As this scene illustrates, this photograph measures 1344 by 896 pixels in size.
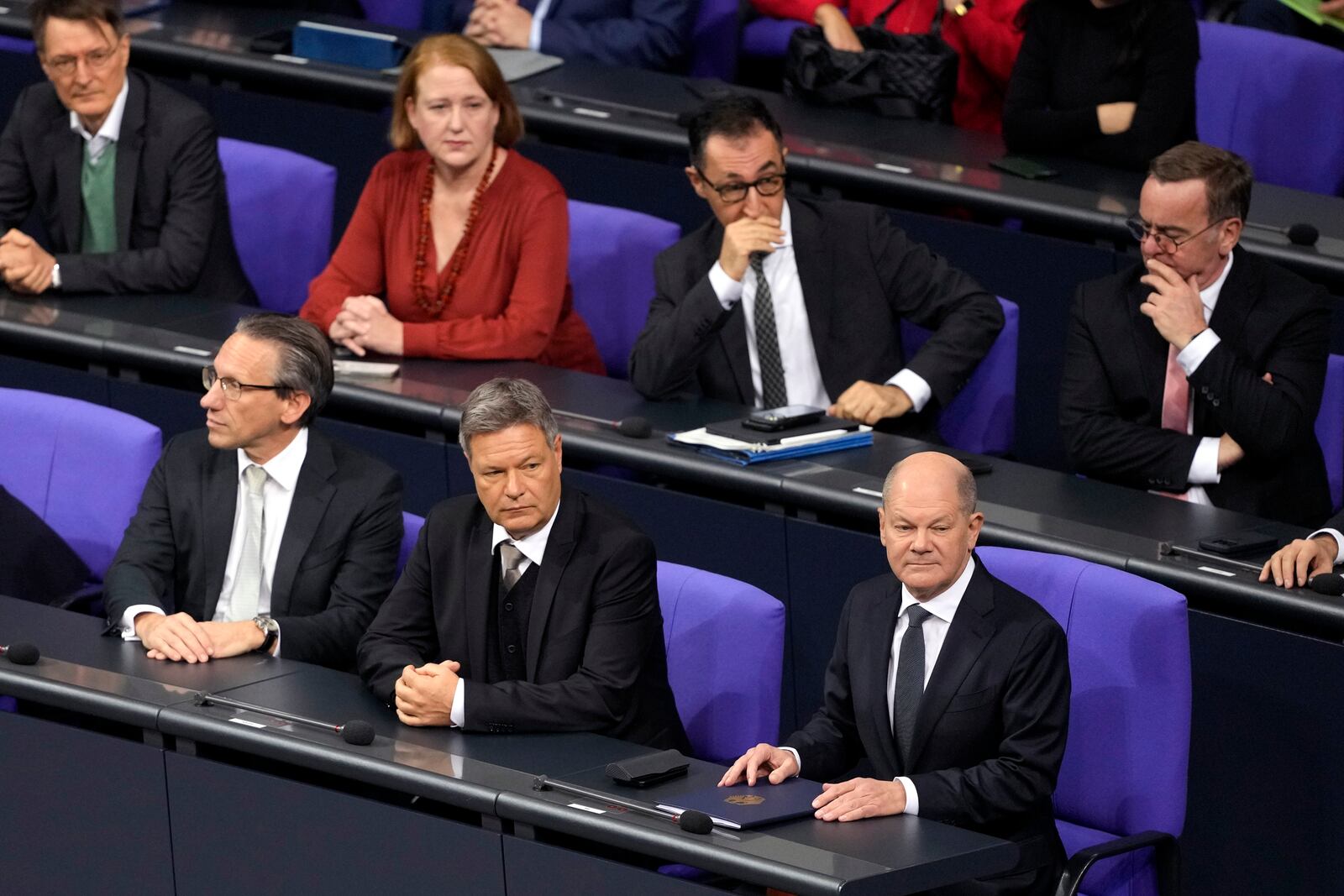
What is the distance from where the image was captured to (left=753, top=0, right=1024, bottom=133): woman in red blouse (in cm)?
574

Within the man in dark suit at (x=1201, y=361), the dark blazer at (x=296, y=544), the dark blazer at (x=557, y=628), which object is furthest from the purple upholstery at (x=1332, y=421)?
the dark blazer at (x=296, y=544)

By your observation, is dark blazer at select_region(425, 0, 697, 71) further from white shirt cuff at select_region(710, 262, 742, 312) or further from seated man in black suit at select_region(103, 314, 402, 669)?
seated man in black suit at select_region(103, 314, 402, 669)

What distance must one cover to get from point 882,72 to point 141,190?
1942 millimetres

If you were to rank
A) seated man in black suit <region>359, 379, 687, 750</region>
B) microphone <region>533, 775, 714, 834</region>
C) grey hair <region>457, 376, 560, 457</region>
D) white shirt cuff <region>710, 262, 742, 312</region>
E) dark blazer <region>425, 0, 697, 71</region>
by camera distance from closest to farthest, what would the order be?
microphone <region>533, 775, 714, 834</region> → seated man in black suit <region>359, 379, 687, 750</region> → grey hair <region>457, 376, 560, 457</region> → white shirt cuff <region>710, 262, 742, 312</region> → dark blazer <region>425, 0, 697, 71</region>

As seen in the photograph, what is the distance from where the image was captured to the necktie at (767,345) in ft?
15.6

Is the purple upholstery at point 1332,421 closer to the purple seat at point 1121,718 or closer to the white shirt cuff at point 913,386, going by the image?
the white shirt cuff at point 913,386

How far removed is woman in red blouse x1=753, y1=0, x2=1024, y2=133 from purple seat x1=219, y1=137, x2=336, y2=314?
57.3 inches

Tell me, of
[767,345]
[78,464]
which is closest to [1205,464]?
[767,345]

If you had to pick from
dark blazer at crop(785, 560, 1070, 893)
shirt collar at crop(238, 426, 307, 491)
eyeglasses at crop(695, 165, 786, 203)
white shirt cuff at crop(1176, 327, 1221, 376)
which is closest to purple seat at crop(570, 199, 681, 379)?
eyeglasses at crop(695, 165, 786, 203)

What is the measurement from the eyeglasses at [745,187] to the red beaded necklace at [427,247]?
24.2 inches

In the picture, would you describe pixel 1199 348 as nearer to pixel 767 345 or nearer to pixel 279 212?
pixel 767 345

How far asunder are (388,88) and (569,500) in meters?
2.56

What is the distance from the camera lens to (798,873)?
9.21 ft

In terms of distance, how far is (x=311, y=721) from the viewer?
3340 millimetres
